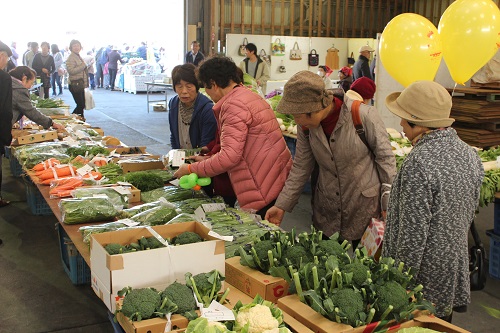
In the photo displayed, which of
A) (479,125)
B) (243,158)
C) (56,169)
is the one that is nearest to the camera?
(243,158)

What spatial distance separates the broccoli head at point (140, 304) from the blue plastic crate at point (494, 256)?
3231 millimetres

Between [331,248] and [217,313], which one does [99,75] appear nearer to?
[331,248]

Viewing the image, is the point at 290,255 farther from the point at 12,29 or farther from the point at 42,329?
the point at 12,29

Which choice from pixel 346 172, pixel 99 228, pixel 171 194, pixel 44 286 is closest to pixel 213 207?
pixel 171 194

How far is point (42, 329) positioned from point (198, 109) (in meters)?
1.79

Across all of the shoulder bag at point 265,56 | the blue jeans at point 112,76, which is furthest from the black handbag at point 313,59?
the blue jeans at point 112,76

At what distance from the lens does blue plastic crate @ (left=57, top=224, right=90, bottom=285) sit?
407cm

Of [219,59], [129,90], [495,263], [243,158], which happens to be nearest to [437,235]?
[243,158]

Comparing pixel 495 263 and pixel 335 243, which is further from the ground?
pixel 335 243

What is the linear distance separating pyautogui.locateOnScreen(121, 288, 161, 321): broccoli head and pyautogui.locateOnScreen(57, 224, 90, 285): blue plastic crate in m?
2.22

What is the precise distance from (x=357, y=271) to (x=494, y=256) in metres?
2.95

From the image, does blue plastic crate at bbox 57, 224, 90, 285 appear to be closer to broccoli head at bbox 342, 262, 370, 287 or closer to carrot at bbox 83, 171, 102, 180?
carrot at bbox 83, 171, 102, 180

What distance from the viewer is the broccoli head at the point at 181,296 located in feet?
6.46

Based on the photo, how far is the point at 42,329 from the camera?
3.57 meters
